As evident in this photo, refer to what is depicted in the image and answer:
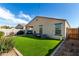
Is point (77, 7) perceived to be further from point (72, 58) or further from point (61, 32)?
point (72, 58)

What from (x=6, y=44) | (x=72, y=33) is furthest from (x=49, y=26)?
(x=6, y=44)

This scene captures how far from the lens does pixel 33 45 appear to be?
5699 millimetres

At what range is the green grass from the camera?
563cm

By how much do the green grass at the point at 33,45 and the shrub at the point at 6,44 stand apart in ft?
0.55

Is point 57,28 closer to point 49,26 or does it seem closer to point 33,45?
point 49,26

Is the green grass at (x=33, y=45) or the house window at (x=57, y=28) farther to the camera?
the house window at (x=57, y=28)

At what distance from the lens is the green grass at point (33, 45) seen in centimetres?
563

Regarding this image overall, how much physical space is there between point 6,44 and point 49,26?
4.38 ft

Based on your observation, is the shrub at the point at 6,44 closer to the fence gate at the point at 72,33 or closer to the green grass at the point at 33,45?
the green grass at the point at 33,45

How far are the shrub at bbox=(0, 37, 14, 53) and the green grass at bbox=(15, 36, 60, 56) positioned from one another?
168mm

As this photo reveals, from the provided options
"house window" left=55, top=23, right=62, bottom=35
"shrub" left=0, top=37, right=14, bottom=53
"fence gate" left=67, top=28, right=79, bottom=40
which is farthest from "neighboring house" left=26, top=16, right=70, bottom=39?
"shrub" left=0, top=37, right=14, bottom=53

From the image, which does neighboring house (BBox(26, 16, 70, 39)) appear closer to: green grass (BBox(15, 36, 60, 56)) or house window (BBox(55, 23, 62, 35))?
house window (BBox(55, 23, 62, 35))

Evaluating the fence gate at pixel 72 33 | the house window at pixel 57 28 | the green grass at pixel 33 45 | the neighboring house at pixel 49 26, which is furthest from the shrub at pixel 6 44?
the fence gate at pixel 72 33

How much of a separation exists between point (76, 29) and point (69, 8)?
648mm
